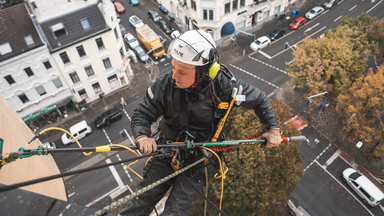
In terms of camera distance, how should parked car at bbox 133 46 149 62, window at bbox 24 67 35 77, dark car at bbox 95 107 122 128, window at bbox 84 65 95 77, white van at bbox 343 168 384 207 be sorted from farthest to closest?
parked car at bbox 133 46 149 62, dark car at bbox 95 107 122 128, window at bbox 84 65 95 77, window at bbox 24 67 35 77, white van at bbox 343 168 384 207

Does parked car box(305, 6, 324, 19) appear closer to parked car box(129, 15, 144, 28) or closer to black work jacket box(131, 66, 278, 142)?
parked car box(129, 15, 144, 28)

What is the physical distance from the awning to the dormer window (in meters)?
21.9

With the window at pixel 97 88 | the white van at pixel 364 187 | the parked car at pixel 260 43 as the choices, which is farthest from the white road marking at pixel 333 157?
the window at pixel 97 88

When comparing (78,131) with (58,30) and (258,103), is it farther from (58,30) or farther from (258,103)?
(258,103)

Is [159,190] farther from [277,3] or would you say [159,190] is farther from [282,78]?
[277,3]

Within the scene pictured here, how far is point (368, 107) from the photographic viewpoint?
83.1 feet

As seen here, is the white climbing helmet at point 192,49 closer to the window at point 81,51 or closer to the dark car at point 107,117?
the window at point 81,51

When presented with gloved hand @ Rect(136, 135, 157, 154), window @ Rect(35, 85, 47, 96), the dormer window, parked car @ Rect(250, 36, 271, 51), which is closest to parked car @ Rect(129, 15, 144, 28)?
the dormer window

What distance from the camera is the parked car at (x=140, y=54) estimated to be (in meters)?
39.5

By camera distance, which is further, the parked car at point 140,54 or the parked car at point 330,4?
the parked car at point 330,4

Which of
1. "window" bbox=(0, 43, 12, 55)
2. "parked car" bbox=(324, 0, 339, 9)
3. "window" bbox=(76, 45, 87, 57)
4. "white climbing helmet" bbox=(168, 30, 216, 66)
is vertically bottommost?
"parked car" bbox=(324, 0, 339, 9)

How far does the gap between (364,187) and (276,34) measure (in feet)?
82.3

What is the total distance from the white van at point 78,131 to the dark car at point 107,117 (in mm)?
1319

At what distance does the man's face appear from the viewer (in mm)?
6517
